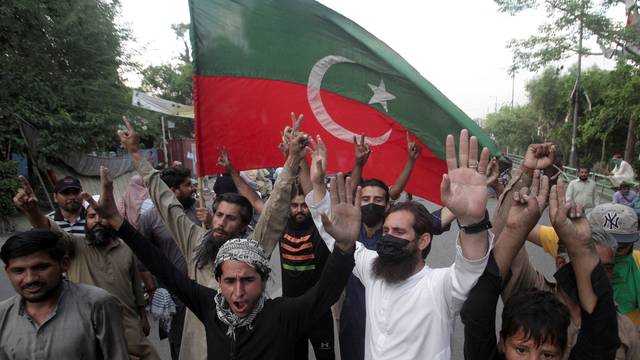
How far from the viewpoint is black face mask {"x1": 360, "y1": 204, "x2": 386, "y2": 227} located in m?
3.26

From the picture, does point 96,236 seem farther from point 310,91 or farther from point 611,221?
point 611,221

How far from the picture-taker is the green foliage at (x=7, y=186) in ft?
37.0

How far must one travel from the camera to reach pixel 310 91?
12.7 ft

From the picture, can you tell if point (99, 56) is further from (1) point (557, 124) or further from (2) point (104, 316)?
(1) point (557, 124)

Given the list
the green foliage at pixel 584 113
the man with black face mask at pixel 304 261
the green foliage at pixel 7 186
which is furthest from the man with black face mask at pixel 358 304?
the green foliage at pixel 584 113

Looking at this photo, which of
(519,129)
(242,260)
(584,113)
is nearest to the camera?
(242,260)

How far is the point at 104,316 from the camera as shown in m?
2.24

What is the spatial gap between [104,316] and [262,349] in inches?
32.2

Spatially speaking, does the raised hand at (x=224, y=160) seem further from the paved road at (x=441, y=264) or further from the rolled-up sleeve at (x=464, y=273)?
the rolled-up sleeve at (x=464, y=273)

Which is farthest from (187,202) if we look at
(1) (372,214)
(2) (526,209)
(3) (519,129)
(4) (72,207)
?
(3) (519,129)

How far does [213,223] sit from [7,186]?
36.4 feet

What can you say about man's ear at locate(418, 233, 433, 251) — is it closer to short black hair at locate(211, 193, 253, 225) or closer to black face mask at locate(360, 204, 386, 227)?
black face mask at locate(360, 204, 386, 227)

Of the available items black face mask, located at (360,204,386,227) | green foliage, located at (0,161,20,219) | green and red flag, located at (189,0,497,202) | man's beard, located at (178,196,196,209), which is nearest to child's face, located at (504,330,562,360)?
black face mask, located at (360,204,386,227)

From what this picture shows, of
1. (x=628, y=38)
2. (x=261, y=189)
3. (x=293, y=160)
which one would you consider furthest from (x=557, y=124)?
(x=293, y=160)
